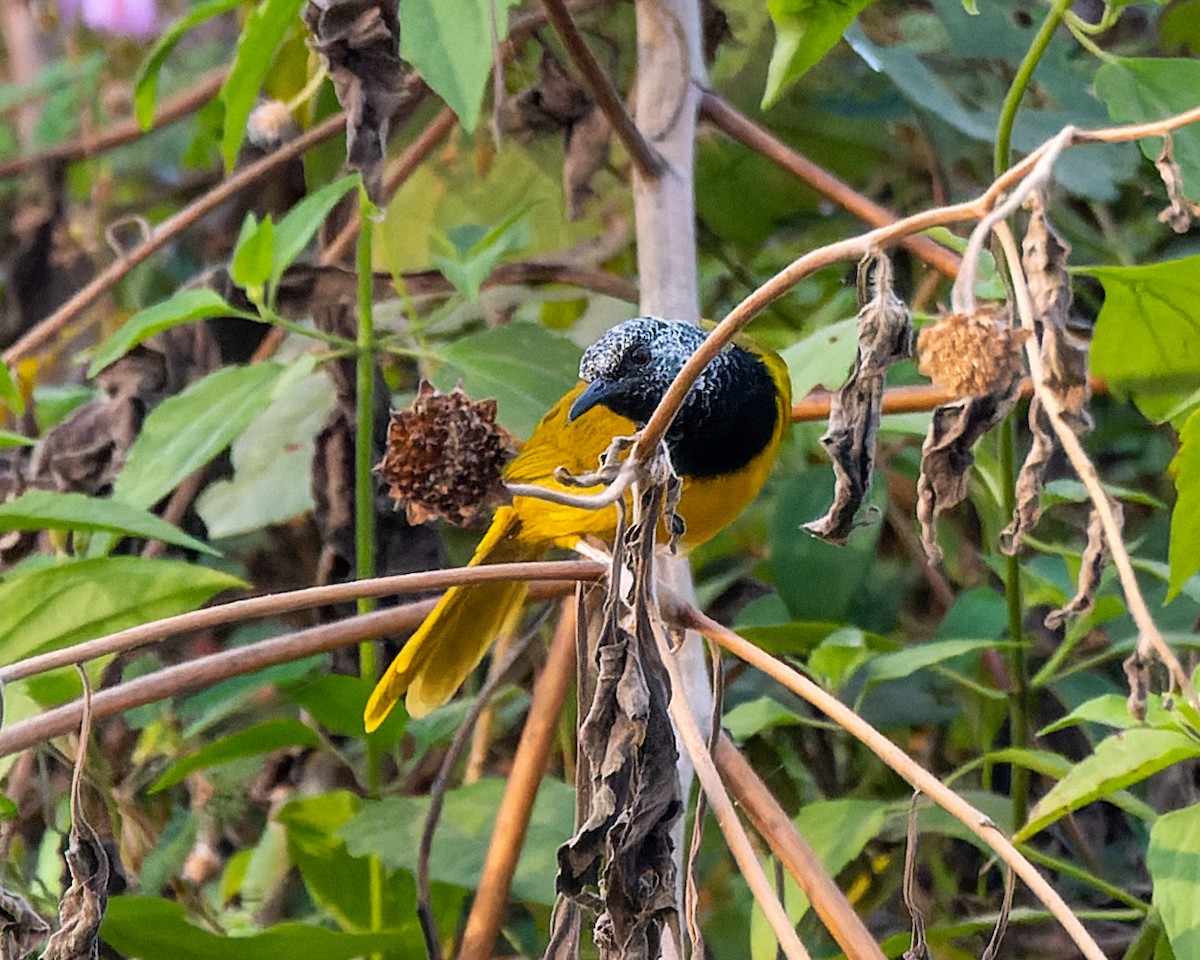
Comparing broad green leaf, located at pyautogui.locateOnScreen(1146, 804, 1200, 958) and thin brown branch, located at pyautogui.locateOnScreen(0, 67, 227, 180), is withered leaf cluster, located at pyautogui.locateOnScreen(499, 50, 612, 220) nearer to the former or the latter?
thin brown branch, located at pyautogui.locateOnScreen(0, 67, 227, 180)

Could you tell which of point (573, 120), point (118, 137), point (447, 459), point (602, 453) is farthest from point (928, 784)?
point (118, 137)

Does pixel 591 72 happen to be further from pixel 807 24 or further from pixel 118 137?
pixel 118 137

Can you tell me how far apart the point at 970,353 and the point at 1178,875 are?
1.46ft

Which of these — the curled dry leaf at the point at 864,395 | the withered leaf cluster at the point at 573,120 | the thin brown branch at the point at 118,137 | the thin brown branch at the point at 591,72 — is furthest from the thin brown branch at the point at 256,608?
the thin brown branch at the point at 118,137

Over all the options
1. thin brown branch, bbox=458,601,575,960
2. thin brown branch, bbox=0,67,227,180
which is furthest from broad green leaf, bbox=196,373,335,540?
thin brown branch, bbox=0,67,227,180

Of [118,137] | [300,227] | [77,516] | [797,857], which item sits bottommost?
[797,857]

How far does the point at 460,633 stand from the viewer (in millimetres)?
1460

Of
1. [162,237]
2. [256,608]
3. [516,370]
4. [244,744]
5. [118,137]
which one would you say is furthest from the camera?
[118,137]

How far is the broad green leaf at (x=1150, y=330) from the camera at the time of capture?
3.02 feet

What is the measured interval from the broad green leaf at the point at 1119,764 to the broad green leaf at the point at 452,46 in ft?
1.86

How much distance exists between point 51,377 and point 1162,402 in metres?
2.23

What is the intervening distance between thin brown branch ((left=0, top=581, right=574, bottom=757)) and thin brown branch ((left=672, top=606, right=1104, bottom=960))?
0.68 ft

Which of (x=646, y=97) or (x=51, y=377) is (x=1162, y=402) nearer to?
(x=646, y=97)

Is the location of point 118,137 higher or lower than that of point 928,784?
higher
